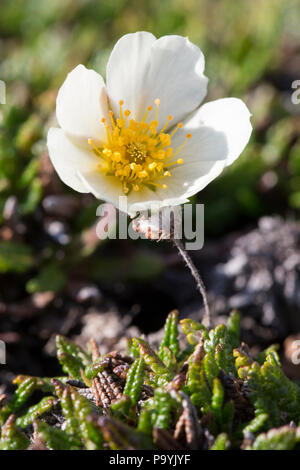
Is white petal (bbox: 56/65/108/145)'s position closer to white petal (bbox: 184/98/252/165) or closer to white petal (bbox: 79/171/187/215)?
white petal (bbox: 79/171/187/215)

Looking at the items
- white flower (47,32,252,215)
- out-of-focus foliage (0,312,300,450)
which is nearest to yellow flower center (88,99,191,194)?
white flower (47,32,252,215)

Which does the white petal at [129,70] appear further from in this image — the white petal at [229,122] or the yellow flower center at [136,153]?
the white petal at [229,122]

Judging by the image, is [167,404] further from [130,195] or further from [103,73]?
[103,73]

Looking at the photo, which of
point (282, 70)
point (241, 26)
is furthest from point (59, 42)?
point (282, 70)

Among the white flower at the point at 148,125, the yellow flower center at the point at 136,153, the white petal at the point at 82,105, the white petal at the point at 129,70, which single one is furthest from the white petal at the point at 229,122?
the white petal at the point at 82,105

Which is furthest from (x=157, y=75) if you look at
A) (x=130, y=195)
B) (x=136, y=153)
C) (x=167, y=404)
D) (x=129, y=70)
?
(x=167, y=404)
